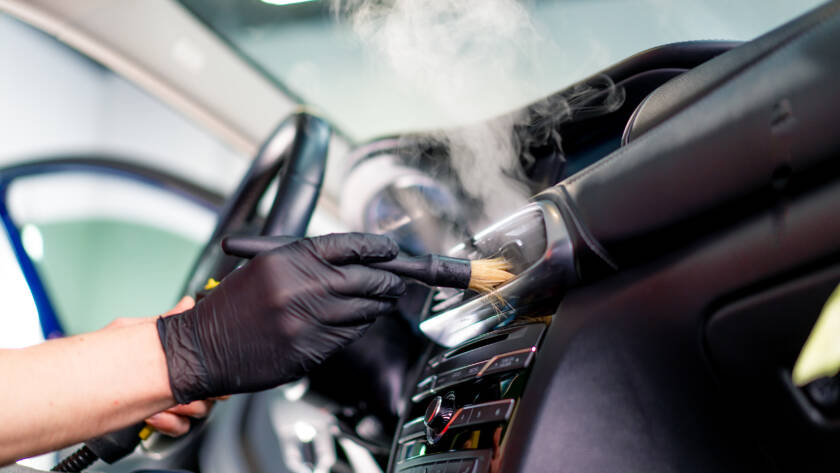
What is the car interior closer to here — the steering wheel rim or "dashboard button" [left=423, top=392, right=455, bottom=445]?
"dashboard button" [left=423, top=392, right=455, bottom=445]

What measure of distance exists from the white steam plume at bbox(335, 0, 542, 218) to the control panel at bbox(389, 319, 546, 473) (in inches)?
12.4

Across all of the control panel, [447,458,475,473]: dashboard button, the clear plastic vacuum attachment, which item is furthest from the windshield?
[447,458,475,473]: dashboard button

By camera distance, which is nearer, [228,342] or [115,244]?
[228,342]

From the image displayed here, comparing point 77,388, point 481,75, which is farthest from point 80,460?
point 481,75

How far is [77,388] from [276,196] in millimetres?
519

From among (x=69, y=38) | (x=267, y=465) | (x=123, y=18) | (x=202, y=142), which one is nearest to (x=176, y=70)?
(x=123, y=18)

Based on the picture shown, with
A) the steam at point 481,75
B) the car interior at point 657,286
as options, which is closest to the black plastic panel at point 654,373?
the car interior at point 657,286

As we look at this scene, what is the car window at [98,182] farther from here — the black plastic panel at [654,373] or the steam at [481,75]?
the black plastic panel at [654,373]

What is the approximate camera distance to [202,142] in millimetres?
2811

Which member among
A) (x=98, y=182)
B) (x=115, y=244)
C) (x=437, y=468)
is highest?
(x=98, y=182)

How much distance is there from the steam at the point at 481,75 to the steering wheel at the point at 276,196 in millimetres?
262

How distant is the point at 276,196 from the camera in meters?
1.07

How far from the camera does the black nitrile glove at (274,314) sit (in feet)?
2.23

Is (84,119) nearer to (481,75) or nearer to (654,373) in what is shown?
(481,75)
